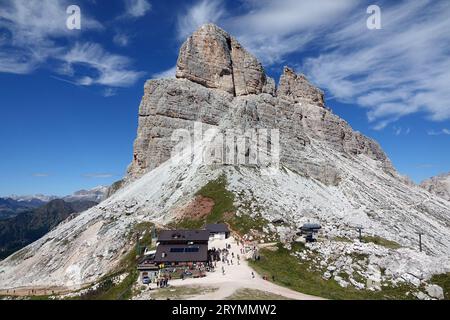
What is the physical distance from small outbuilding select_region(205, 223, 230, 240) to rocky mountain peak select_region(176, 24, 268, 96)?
80847mm

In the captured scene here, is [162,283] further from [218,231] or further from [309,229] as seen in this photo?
[309,229]

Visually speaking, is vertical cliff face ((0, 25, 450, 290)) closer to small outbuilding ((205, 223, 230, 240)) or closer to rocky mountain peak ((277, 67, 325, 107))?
rocky mountain peak ((277, 67, 325, 107))

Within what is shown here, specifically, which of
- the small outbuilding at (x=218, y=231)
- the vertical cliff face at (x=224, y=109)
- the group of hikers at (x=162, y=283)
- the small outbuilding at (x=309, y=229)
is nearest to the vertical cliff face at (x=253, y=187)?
the vertical cliff face at (x=224, y=109)

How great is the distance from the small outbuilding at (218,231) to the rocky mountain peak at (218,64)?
80.8 metres

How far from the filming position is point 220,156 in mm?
101688

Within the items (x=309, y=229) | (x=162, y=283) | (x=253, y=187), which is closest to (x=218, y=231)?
(x=309, y=229)

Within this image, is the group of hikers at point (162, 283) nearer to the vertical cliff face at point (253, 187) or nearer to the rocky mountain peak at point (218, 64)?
the vertical cliff face at point (253, 187)

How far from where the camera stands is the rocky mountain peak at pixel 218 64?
456ft

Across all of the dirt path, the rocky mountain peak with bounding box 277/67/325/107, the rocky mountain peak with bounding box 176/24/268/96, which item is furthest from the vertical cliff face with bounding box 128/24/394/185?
the dirt path

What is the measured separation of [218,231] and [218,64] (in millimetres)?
90045

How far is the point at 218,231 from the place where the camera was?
7000cm
